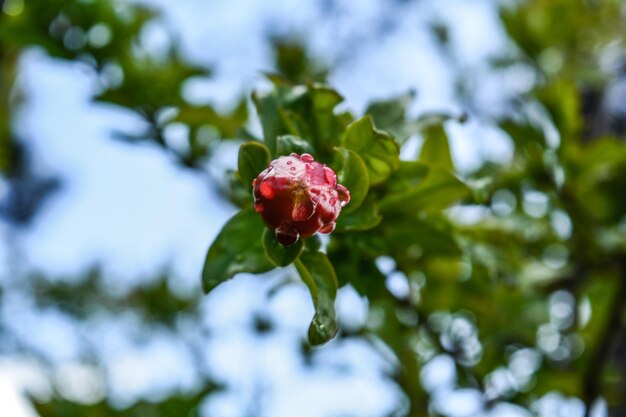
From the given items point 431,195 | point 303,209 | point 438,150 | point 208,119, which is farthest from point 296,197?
point 208,119

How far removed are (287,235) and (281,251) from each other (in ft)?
0.13

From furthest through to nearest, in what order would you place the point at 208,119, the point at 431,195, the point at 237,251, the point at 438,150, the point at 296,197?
the point at 208,119 < the point at 438,150 < the point at 431,195 < the point at 237,251 < the point at 296,197

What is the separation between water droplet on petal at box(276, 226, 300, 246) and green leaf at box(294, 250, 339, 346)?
3cm

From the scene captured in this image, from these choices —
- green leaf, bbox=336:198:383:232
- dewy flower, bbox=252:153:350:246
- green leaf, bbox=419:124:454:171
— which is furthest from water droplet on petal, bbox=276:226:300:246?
green leaf, bbox=419:124:454:171

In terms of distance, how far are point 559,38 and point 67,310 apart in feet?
8.01

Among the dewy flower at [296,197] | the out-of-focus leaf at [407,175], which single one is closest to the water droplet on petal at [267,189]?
the dewy flower at [296,197]

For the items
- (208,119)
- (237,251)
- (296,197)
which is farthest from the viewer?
(208,119)

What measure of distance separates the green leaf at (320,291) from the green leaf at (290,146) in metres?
0.07

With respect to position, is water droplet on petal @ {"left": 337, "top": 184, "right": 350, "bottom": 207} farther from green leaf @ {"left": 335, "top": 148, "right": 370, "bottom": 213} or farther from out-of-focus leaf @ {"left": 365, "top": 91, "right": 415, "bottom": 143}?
out-of-focus leaf @ {"left": 365, "top": 91, "right": 415, "bottom": 143}

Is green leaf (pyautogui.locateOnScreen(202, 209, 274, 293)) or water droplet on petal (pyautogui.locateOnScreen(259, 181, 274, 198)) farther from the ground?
green leaf (pyautogui.locateOnScreen(202, 209, 274, 293))

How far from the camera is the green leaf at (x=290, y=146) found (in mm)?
470

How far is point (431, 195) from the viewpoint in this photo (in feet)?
2.02

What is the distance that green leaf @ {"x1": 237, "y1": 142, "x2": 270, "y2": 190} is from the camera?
456mm

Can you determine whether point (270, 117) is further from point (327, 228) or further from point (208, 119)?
point (208, 119)
